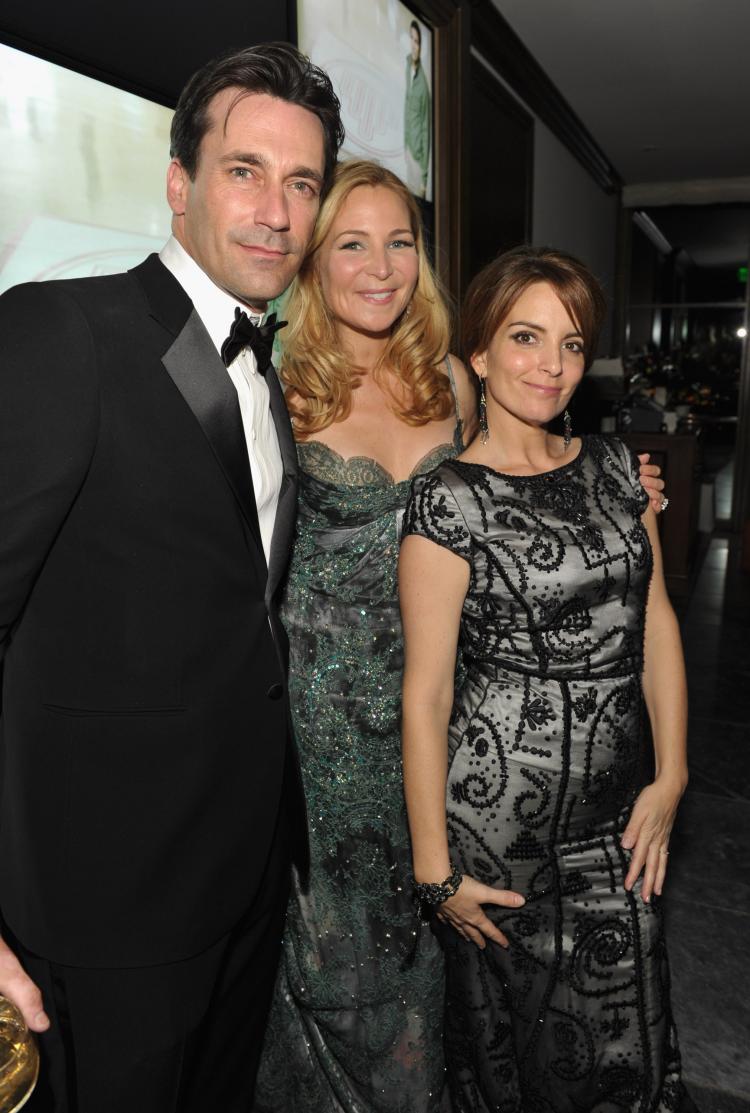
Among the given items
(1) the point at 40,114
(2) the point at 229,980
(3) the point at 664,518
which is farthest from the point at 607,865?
(3) the point at 664,518

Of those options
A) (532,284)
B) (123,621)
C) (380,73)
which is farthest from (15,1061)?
(380,73)

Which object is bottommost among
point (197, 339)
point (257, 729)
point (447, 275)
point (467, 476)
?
point (257, 729)

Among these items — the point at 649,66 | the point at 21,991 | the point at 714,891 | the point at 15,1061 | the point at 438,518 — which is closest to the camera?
the point at 15,1061

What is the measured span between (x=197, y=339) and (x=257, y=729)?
1.87ft

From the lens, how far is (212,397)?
1.25 metres

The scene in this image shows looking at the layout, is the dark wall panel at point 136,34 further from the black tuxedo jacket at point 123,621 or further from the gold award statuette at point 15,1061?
the gold award statuette at point 15,1061

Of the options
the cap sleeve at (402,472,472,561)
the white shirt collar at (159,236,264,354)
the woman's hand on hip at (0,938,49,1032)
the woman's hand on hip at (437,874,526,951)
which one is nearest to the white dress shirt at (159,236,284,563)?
the white shirt collar at (159,236,264,354)

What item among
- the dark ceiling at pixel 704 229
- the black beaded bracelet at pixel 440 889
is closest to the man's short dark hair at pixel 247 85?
the black beaded bracelet at pixel 440 889

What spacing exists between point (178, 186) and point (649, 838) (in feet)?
4.55

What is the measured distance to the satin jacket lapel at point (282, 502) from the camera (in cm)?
140

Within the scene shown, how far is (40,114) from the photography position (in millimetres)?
1742

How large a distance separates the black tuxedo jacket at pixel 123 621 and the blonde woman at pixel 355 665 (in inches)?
22.8

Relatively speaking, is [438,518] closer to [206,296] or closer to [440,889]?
[206,296]

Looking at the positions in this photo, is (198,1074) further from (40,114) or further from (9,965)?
(40,114)
